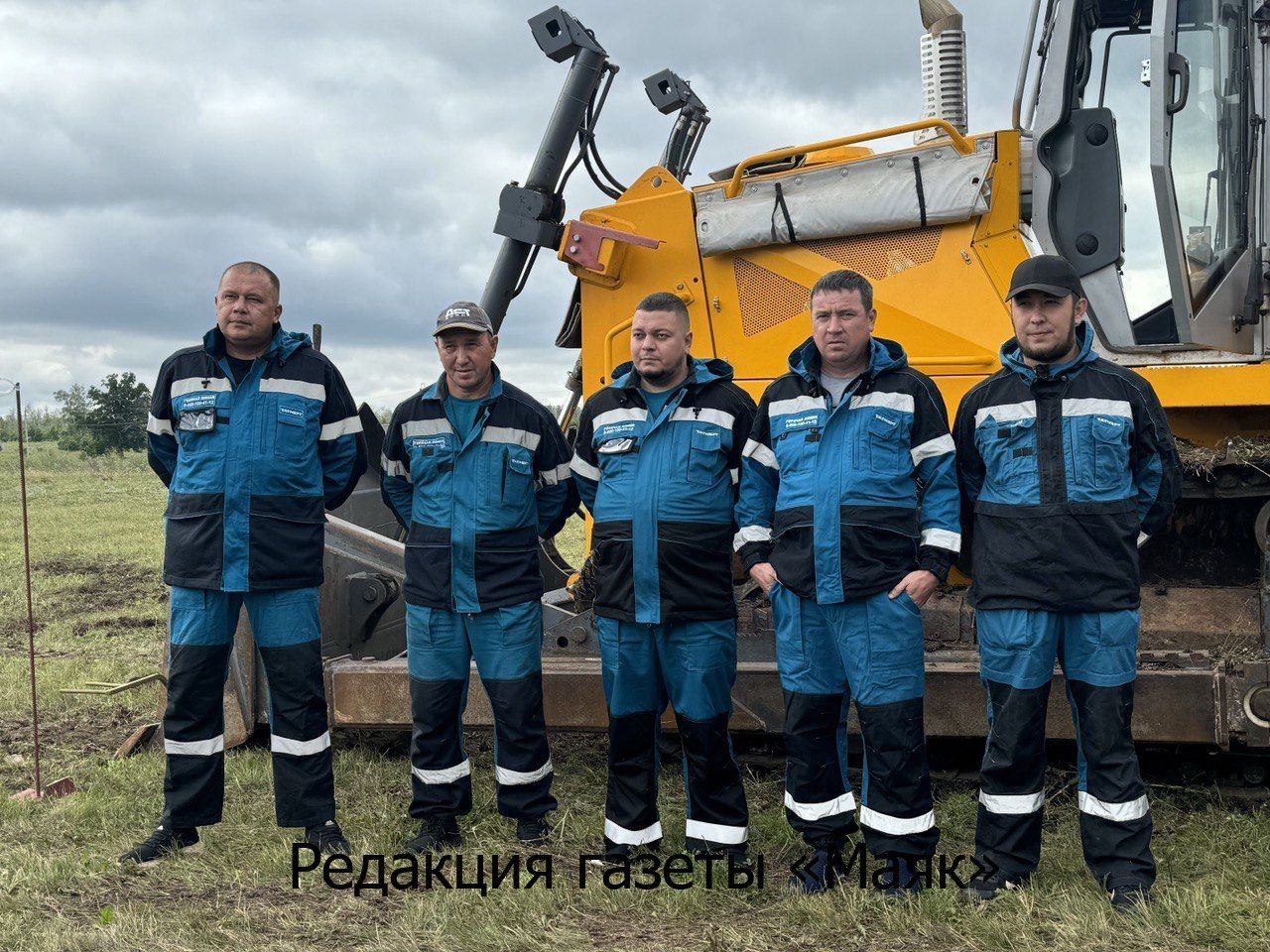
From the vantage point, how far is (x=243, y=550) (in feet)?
13.6

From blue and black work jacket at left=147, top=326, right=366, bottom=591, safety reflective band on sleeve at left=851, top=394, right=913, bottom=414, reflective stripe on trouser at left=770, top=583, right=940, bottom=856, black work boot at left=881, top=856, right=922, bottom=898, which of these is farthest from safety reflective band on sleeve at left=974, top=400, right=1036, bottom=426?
blue and black work jacket at left=147, top=326, right=366, bottom=591

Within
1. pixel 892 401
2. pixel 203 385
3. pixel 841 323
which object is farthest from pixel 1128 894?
pixel 203 385

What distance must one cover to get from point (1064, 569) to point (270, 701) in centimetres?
271

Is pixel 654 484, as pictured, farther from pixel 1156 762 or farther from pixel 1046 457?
pixel 1156 762

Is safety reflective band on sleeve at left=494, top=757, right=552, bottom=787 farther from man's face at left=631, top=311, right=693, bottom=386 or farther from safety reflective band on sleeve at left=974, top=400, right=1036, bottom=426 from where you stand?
safety reflective band on sleeve at left=974, top=400, right=1036, bottom=426

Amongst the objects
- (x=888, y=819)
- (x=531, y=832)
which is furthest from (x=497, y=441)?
(x=888, y=819)

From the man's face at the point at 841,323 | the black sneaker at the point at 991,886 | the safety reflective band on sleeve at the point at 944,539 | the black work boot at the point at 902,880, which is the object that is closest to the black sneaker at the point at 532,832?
the black work boot at the point at 902,880

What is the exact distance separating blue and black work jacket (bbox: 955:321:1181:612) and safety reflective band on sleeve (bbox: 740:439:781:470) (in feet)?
2.12

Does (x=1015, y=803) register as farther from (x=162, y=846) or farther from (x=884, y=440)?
(x=162, y=846)

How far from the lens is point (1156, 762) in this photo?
4797 millimetres

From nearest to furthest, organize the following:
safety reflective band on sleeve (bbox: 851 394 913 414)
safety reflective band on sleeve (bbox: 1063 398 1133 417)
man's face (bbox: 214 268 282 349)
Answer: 1. safety reflective band on sleeve (bbox: 1063 398 1133 417)
2. safety reflective band on sleeve (bbox: 851 394 913 414)
3. man's face (bbox: 214 268 282 349)

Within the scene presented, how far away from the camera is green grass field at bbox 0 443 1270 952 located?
3.46 metres

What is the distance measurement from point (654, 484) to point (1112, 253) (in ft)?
6.78

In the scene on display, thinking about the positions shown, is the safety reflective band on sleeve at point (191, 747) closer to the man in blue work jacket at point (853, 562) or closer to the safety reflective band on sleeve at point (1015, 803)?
the man in blue work jacket at point (853, 562)
